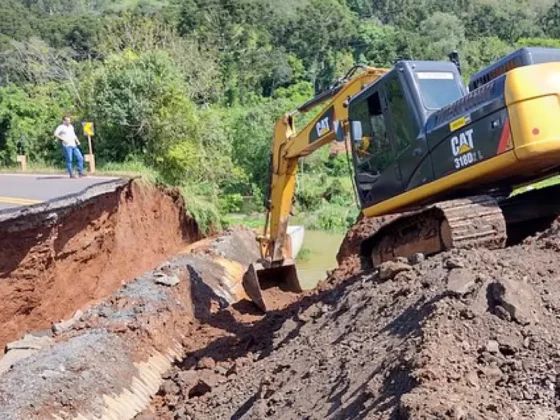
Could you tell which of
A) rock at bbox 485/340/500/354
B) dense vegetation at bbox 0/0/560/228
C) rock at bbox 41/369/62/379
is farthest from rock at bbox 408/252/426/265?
dense vegetation at bbox 0/0/560/228

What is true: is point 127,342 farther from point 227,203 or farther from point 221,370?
point 227,203

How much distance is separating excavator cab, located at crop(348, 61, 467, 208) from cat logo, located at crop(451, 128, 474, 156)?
1.49ft

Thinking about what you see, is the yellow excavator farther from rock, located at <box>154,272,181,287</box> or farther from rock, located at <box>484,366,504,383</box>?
rock, located at <box>154,272,181,287</box>

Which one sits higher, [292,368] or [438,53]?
[438,53]

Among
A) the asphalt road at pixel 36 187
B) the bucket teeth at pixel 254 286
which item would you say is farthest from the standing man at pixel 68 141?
the bucket teeth at pixel 254 286

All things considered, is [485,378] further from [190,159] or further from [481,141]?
[190,159]

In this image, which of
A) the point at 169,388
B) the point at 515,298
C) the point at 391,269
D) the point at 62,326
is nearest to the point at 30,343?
the point at 62,326

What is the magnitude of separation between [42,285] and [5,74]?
47.5 m

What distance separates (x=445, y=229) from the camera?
7.14 meters

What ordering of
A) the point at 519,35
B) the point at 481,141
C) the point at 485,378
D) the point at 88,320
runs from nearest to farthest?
the point at 485,378, the point at 481,141, the point at 88,320, the point at 519,35

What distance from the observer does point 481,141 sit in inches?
268

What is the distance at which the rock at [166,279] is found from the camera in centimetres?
1202

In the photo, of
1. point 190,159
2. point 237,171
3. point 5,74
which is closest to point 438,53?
point 5,74

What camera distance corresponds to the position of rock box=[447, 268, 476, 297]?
5676 mm
